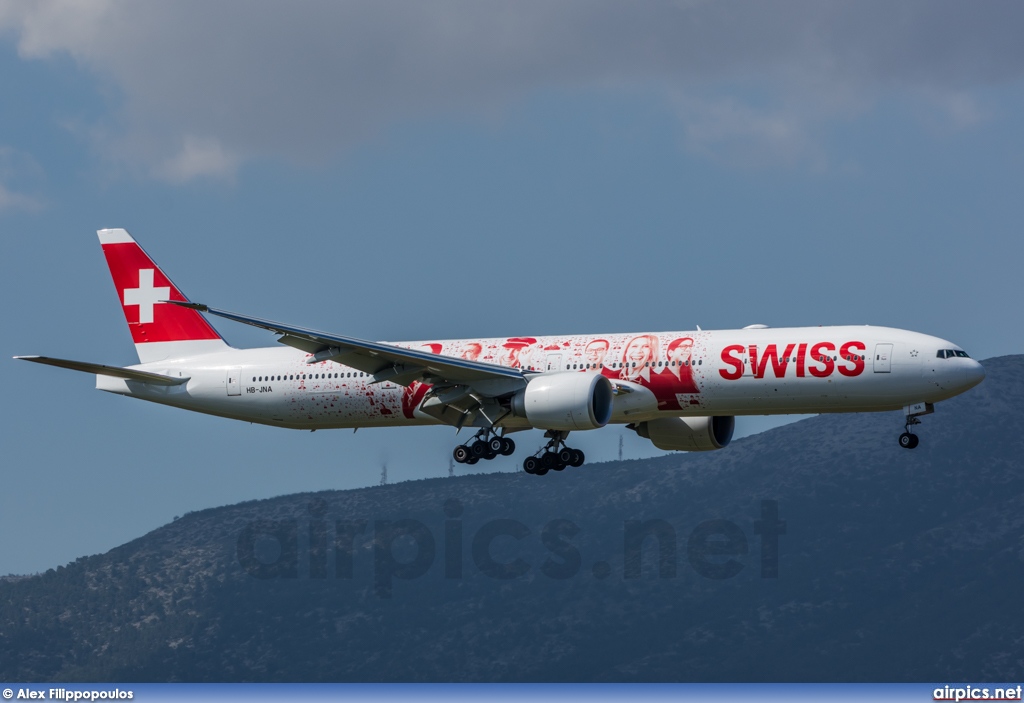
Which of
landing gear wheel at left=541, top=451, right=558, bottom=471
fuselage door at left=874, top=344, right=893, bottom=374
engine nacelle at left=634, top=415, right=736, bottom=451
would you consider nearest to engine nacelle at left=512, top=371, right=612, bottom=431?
landing gear wheel at left=541, top=451, right=558, bottom=471

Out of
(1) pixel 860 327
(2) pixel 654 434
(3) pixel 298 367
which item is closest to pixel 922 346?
(1) pixel 860 327

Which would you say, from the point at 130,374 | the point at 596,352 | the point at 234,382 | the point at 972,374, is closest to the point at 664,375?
the point at 596,352

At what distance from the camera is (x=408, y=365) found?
58031 millimetres

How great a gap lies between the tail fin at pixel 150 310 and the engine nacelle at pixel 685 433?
1896 centimetres

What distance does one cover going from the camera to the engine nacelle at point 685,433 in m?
63.4

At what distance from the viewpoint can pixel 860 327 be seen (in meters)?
55.5

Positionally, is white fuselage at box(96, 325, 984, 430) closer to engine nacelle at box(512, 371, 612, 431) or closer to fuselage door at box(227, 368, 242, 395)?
fuselage door at box(227, 368, 242, 395)

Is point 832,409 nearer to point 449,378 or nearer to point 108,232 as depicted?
point 449,378

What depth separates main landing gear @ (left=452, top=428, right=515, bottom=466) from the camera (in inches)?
2352

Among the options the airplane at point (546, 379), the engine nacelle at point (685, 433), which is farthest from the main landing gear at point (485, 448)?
the engine nacelle at point (685, 433)

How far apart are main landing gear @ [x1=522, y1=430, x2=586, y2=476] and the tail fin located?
51.5 ft

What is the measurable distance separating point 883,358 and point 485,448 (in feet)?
51.9

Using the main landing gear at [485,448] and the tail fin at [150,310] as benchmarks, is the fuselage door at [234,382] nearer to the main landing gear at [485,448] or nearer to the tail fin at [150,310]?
the tail fin at [150,310]

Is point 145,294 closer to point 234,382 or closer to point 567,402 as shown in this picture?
Result: point 234,382
